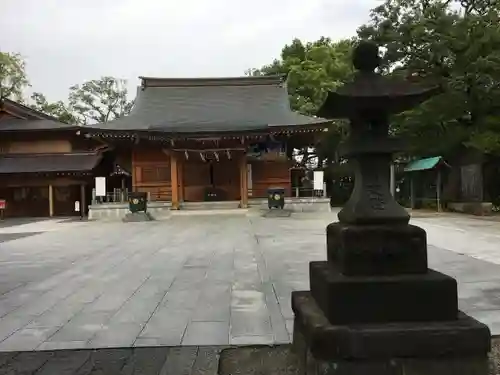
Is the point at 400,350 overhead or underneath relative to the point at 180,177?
underneath

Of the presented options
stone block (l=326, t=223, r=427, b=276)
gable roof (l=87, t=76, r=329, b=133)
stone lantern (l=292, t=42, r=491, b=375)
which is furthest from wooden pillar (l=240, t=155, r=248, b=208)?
stone block (l=326, t=223, r=427, b=276)

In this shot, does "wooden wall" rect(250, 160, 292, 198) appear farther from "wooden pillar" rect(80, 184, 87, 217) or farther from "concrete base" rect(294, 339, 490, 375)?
"concrete base" rect(294, 339, 490, 375)

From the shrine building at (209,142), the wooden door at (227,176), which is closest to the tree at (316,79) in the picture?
the shrine building at (209,142)

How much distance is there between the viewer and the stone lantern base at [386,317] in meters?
2.95

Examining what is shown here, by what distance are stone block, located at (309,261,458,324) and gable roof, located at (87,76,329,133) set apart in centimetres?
1903

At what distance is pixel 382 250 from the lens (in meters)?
3.26

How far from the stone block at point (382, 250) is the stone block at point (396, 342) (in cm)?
39

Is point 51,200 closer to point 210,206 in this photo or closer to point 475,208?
point 210,206

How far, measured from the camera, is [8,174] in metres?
25.0

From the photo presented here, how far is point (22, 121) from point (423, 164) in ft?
70.0

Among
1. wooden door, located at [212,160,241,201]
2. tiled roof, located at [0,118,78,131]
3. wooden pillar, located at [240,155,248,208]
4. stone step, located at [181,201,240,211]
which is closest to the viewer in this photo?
wooden pillar, located at [240,155,248,208]

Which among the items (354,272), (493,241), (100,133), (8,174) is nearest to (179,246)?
(493,241)

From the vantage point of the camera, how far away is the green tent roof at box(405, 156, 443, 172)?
21656 mm

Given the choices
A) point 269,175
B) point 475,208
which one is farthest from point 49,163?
point 475,208
